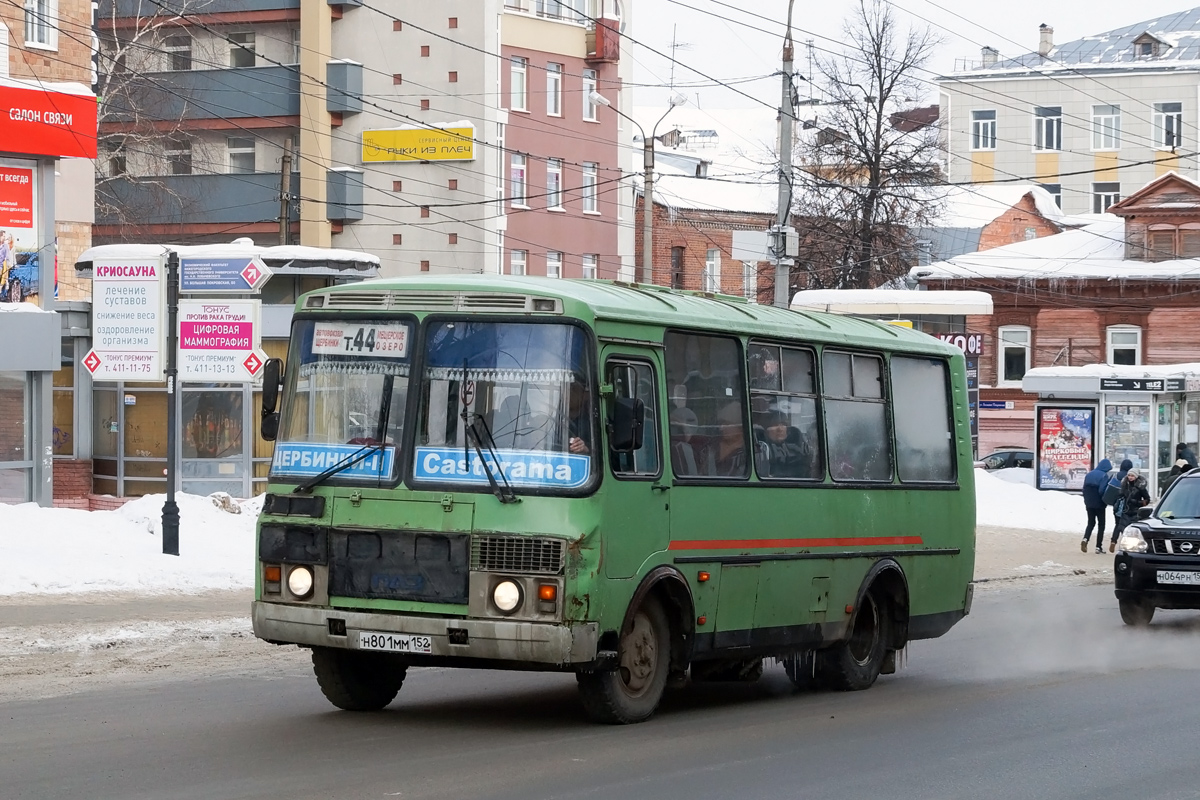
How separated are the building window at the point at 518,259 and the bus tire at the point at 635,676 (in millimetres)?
44216

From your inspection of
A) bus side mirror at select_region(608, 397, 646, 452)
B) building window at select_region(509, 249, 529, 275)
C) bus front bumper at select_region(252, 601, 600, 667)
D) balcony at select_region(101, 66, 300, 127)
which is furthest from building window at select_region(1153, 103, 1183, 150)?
bus front bumper at select_region(252, 601, 600, 667)

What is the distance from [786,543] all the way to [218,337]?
15.9m

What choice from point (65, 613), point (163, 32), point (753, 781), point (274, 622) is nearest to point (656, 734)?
point (753, 781)

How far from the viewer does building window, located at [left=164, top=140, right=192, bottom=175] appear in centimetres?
5409

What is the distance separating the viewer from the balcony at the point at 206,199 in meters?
52.8

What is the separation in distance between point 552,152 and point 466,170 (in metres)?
3.65

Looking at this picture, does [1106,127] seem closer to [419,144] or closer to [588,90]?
[588,90]

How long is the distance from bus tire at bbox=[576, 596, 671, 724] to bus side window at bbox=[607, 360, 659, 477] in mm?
848

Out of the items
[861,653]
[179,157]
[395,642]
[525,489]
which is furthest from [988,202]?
[395,642]

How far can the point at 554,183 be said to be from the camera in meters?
56.2

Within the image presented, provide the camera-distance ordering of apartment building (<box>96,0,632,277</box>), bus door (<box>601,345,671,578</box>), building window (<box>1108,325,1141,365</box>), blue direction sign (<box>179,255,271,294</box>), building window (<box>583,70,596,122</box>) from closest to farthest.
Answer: bus door (<box>601,345,671,578</box>), blue direction sign (<box>179,255,271,294</box>), apartment building (<box>96,0,632,277</box>), building window (<box>583,70,596,122</box>), building window (<box>1108,325,1141,365</box>)

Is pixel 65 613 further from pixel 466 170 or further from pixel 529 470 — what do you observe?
pixel 466 170

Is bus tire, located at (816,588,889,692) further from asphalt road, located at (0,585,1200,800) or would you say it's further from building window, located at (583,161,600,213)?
building window, located at (583,161,600,213)

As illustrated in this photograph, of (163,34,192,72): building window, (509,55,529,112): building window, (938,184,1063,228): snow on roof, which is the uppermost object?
(163,34,192,72): building window
